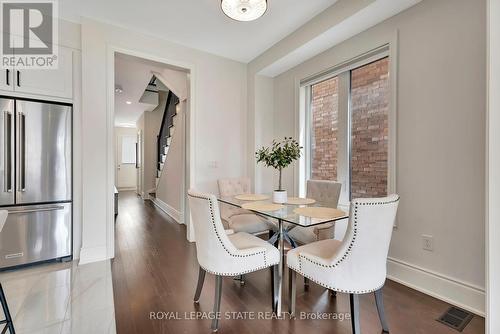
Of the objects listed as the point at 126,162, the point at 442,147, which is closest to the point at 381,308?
the point at 442,147

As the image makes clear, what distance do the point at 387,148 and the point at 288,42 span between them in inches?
70.9

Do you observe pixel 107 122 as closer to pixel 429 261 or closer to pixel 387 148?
pixel 387 148

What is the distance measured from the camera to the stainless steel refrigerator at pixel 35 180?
2.32m

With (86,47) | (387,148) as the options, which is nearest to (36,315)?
(86,47)

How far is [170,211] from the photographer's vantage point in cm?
489

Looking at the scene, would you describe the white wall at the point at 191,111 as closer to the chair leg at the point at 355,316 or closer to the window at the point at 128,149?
the chair leg at the point at 355,316

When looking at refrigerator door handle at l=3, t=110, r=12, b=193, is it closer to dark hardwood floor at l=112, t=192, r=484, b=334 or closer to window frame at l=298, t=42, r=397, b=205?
dark hardwood floor at l=112, t=192, r=484, b=334

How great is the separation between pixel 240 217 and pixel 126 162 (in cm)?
890

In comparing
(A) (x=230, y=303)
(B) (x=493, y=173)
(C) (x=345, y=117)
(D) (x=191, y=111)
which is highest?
(D) (x=191, y=111)

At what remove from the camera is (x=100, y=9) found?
97.4 inches

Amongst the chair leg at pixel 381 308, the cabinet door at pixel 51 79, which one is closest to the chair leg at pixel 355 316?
the chair leg at pixel 381 308

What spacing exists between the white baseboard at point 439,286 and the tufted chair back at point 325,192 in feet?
2.53

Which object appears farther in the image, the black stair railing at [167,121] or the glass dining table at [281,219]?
the black stair railing at [167,121]

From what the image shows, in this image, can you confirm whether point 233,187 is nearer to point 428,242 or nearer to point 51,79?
point 428,242
